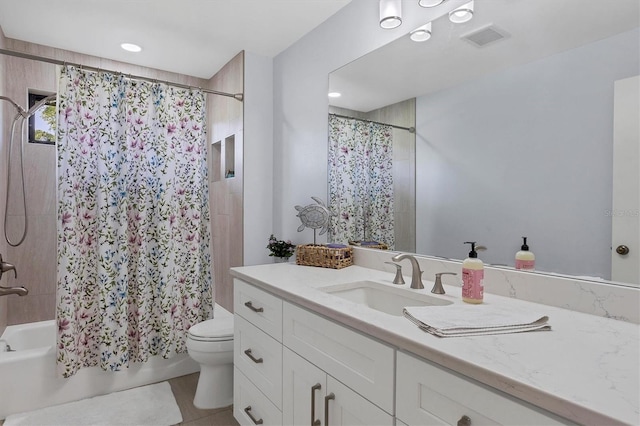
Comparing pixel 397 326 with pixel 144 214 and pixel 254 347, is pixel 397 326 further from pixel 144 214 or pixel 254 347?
pixel 144 214

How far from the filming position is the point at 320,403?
1.23 m

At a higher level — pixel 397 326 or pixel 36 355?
pixel 397 326

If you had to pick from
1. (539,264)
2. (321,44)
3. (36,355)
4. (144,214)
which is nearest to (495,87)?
(539,264)

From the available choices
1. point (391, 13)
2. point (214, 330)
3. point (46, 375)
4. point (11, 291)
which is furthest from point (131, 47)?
point (46, 375)

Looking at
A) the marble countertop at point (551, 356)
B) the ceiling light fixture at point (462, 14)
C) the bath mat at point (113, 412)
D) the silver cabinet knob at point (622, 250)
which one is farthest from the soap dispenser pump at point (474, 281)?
the bath mat at point (113, 412)

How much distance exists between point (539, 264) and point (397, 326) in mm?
654

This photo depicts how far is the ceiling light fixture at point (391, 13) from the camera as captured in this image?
5.65 ft

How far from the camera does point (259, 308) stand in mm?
1651

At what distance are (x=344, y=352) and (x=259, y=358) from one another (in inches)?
26.4

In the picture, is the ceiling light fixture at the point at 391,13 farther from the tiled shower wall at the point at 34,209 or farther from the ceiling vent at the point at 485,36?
the tiled shower wall at the point at 34,209

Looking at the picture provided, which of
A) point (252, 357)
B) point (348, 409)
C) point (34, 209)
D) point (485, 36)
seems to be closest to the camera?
point (348, 409)

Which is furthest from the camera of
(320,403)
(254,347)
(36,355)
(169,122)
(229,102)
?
(229,102)

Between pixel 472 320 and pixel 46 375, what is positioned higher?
pixel 472 320

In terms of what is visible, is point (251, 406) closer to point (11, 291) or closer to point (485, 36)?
point (11, 291)
